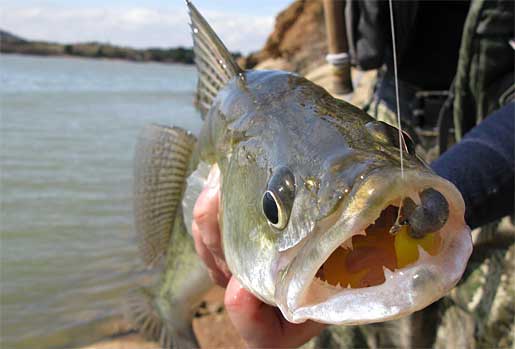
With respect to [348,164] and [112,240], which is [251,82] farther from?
[112,240]

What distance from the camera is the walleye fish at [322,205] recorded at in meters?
0.91

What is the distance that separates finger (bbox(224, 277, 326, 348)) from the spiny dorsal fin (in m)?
0.62

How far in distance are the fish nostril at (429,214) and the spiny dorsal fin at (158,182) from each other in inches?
51.0

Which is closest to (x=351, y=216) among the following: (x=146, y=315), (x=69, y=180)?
(x=146, y=315)

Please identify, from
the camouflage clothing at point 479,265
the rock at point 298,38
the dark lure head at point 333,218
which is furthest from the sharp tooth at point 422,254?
A: the rock at point 298,38

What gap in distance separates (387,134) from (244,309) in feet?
2.50

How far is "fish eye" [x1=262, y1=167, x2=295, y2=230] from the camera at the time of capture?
1.10 m

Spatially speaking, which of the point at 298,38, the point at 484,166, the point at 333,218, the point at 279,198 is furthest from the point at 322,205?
the point at 298,38

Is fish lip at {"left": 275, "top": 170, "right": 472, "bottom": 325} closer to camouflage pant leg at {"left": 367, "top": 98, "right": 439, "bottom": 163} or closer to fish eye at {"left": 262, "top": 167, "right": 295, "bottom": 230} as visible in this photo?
fish eye at {"left": 262, "top": 167, "right": 295, "bottom": 230}

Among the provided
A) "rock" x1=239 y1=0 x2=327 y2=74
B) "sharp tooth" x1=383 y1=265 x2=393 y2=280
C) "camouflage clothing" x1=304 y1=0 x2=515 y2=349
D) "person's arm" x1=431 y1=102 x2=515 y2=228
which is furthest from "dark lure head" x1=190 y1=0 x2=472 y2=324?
"rock" x1=239 y1=0 x2=327 y2=74

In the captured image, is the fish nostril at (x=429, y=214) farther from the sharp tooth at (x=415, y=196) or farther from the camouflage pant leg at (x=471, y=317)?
the camouflage pant leg at (x=471, y=317)

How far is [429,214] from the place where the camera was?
912 mm

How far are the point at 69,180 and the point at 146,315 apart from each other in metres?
5.85

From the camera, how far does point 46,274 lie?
5.24m
